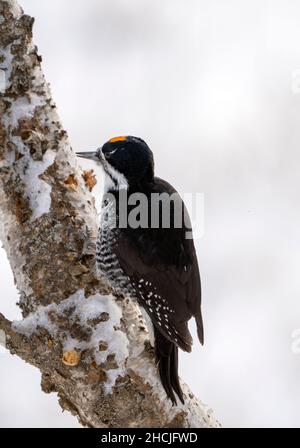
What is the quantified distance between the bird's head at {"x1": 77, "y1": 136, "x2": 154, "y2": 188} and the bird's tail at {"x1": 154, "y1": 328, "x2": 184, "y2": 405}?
2.52 feet

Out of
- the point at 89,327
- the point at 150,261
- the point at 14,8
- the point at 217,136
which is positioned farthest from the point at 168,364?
the point at 217,136

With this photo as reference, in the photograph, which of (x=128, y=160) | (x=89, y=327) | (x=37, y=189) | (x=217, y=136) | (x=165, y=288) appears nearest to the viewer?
(x=89, y=327)

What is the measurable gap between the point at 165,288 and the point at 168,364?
0.38 metres

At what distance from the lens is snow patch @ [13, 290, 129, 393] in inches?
130

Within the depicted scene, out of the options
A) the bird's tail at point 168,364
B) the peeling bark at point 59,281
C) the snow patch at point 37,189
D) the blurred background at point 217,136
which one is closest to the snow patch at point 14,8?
the peeling bark at point 59,281

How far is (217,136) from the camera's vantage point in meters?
7.00

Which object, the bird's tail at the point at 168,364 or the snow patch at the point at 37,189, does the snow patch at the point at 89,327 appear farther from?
the snow patch at the point at 37,189

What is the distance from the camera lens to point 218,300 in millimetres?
Result: 6305

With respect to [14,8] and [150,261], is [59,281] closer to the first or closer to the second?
[150,261]

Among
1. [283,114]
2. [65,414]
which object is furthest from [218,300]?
[283,114]

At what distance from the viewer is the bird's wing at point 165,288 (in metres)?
3.55

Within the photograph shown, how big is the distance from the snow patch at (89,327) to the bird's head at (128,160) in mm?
680

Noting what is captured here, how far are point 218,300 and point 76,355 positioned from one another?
3145 millimetres
